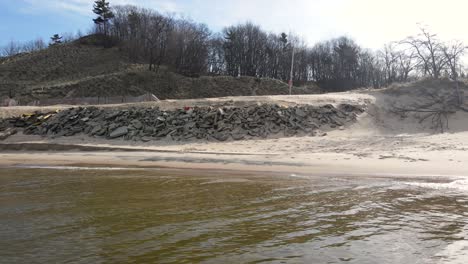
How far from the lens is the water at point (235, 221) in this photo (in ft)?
16.0

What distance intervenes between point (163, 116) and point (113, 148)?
3.61 m

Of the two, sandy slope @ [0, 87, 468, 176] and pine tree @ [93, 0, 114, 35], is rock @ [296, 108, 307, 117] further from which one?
pine tree @ [93, 0, 114, 35]

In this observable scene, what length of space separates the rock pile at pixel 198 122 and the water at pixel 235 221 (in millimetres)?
8173

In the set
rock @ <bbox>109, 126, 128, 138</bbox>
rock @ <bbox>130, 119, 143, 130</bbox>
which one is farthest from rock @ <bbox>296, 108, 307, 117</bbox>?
rock @ <bbox>109, 126, 128, 138</bbox>

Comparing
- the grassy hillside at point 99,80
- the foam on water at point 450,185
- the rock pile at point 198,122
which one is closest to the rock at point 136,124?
the rock pile at point 198,122

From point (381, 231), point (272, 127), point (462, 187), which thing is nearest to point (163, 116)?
point (272, 127)

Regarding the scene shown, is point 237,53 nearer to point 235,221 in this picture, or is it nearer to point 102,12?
point 102,12

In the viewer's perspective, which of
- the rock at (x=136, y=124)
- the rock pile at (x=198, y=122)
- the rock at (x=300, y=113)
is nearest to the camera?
the rock pile at (x=198, y=122)

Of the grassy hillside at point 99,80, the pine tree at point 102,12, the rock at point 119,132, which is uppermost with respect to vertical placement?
the pine tree at point 102,12

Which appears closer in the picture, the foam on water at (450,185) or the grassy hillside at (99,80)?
the foam on water at (450,185)

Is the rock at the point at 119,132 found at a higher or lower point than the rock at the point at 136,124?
lower

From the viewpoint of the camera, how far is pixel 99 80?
47750mm

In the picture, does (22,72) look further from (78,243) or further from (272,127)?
(78,243)

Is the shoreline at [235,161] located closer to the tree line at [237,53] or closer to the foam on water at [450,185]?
the foam on water at [450,185]
